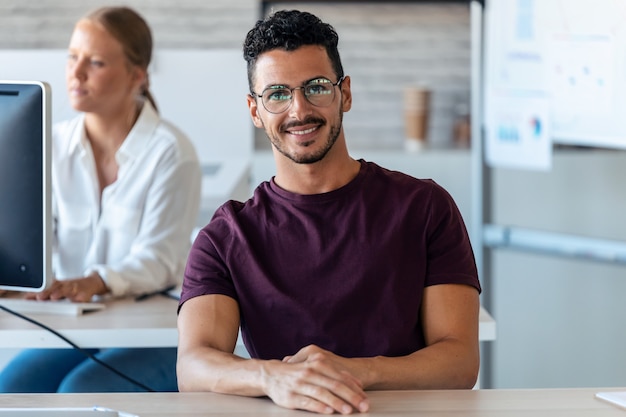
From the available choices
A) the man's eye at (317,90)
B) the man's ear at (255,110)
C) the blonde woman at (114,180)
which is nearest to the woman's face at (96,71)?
the blonde woman at (114,180)

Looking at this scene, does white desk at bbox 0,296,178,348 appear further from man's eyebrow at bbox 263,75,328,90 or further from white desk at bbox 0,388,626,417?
man's eyebrow at bbox 263,75,328,90

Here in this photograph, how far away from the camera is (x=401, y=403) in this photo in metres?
1.43

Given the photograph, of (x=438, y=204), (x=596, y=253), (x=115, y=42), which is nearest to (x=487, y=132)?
(x=596, y=253)

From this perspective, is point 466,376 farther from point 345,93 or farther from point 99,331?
point 99,331

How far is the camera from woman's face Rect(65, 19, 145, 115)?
244cm

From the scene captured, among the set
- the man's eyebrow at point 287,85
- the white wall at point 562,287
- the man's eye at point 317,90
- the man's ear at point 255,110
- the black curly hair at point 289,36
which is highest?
the black curly hair at point 289,36

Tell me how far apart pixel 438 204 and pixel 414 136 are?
8.14 ft

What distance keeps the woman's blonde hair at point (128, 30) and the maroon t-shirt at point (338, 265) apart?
0.91 metres

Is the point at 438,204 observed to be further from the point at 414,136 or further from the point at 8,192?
the point at 414,136

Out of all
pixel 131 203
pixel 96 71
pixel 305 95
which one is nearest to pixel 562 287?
pixel 131 203

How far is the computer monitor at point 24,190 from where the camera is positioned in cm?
187

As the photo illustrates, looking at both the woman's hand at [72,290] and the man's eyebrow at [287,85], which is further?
the woman's hand at [72,290]

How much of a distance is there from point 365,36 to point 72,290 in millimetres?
2476

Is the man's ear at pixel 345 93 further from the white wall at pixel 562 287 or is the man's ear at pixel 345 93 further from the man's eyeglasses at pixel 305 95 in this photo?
the white wall at pixel 562 287
